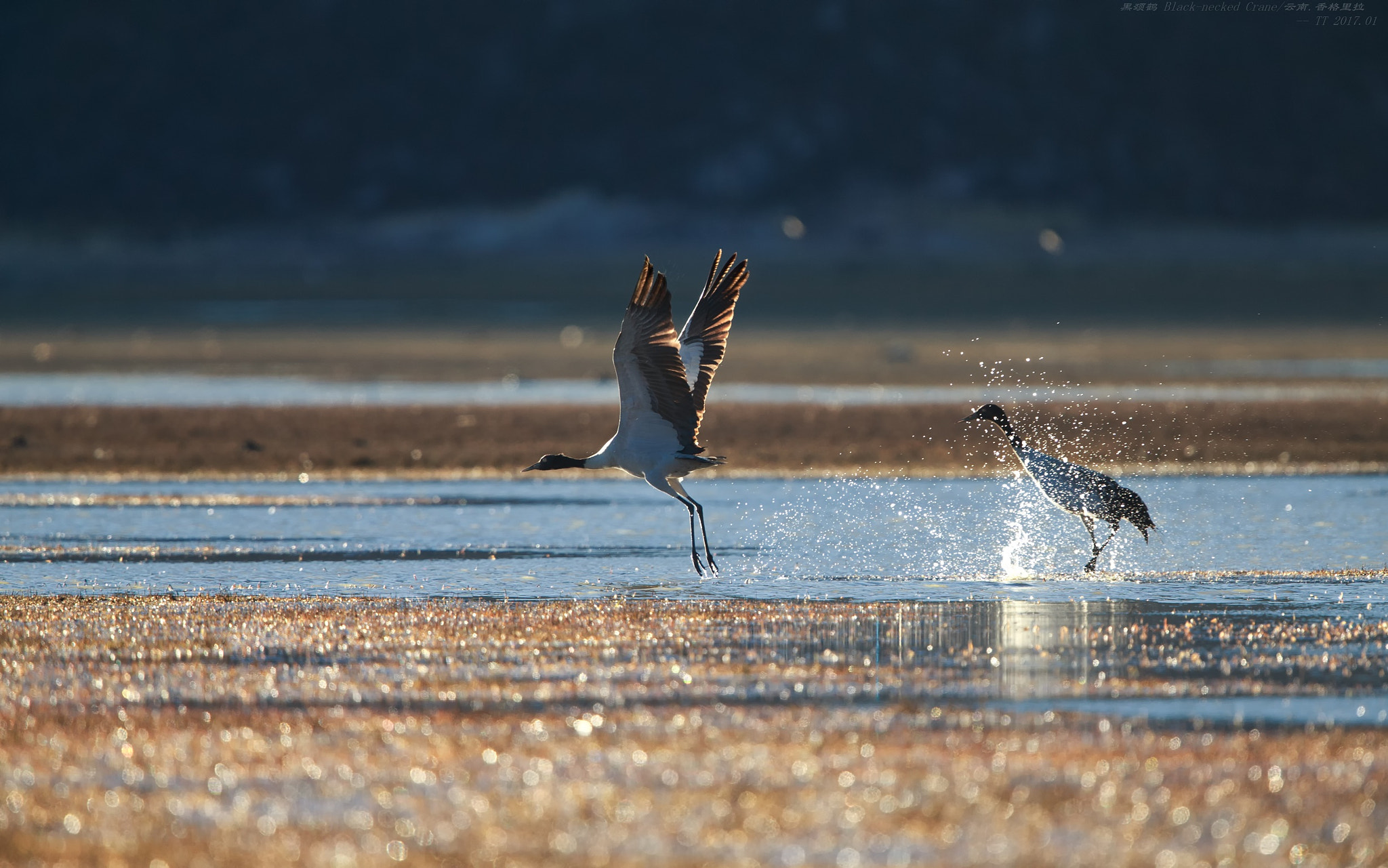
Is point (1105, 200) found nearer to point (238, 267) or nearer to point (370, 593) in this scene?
point (238, 267)

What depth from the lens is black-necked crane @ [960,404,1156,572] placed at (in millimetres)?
13789

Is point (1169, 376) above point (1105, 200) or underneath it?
underneath

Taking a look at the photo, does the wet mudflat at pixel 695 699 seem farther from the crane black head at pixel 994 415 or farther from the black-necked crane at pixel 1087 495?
the crane black head at pixel 994 415

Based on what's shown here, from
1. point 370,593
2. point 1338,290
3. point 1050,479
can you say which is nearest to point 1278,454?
point 1050,479

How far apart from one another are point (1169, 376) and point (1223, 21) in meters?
87.2

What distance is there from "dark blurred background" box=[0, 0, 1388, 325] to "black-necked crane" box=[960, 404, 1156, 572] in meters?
73.7

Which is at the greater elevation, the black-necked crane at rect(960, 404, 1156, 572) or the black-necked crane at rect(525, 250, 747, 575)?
the black-necked crane at rect(525, 250, 747, 575)

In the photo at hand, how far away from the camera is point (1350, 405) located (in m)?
30.5

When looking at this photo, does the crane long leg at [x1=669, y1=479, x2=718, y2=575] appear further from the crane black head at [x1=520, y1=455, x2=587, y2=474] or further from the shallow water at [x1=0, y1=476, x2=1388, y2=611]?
the crane black head at [x1=520, y1=455, x2=587, y2=474]

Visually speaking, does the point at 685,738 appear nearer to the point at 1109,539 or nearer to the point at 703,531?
the point at 703,531

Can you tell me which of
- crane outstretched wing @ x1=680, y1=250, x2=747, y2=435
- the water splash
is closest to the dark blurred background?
the water splash

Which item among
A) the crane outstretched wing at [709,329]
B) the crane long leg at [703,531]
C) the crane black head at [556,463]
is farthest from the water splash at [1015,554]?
the crane black head at [556,463]

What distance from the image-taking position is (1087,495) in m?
14.0

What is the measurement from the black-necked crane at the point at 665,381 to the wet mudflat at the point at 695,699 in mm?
742
